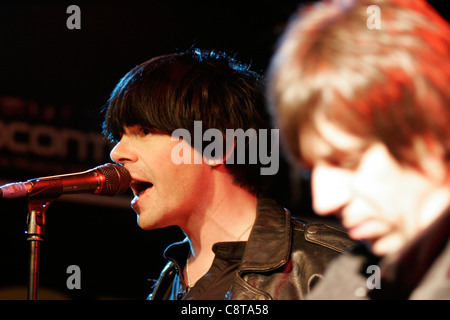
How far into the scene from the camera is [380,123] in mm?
1021

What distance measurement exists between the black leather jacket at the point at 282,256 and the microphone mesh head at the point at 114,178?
22.6 inches

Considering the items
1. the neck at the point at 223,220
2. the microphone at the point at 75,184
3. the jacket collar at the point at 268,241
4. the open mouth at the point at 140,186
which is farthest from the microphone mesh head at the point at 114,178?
the jacket collar at the point at 268,241

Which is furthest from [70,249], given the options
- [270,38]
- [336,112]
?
[336,112]

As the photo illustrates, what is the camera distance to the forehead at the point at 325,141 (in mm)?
1059

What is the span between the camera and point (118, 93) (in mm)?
2461

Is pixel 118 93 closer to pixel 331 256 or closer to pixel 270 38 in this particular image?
pixel 331 256

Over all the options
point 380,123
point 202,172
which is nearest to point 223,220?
point 202,172

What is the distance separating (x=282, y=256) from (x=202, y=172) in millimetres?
533

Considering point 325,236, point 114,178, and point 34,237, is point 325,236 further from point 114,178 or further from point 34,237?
point 34,237

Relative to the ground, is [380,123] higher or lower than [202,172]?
higher

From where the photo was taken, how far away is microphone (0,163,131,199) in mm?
1894

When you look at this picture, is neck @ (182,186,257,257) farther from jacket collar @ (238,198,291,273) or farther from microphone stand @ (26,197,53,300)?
microphone stand @ (26,197,53,300)

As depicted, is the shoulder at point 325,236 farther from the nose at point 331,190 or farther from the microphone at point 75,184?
Answer: the nose at point 331,190

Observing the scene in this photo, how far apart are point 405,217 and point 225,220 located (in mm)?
1375
